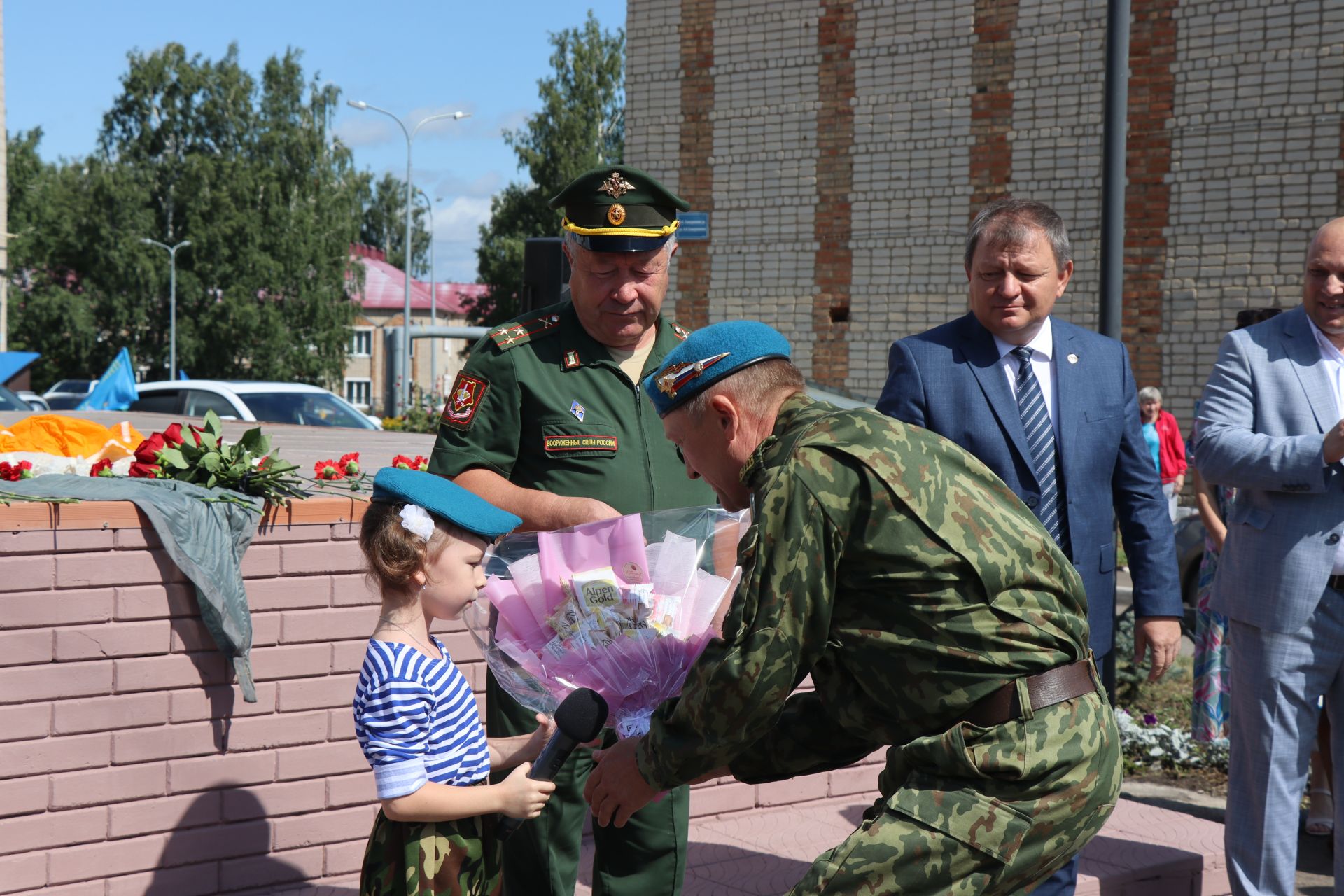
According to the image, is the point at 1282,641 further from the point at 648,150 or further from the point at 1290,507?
the point at 648,150

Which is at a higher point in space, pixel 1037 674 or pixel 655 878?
pixel 1037 674

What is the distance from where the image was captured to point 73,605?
3.73 meters

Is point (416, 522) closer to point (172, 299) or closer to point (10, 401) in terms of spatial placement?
point (10, 401)

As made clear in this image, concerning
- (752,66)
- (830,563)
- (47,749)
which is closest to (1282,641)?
(830,563)

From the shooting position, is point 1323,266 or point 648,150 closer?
point 1323,266

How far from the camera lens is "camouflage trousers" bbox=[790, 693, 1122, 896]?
7.07ft

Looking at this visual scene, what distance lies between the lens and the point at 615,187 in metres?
3.48

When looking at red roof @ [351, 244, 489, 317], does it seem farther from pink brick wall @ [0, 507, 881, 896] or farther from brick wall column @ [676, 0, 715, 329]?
pink brick wall @ [0, 507, 881, 896]

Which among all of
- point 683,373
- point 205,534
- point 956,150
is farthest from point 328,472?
point 956,150

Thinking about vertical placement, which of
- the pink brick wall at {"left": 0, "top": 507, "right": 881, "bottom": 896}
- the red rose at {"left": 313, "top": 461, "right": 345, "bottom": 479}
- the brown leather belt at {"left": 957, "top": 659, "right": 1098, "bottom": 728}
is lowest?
the pink brick wall at {"left": 0, "top": 507, "right": 881, "bottom": 896}

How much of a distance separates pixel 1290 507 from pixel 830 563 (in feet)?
7.82

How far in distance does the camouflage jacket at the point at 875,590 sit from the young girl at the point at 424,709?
63cm

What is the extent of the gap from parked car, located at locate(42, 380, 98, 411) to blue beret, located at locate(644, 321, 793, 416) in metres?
38.0

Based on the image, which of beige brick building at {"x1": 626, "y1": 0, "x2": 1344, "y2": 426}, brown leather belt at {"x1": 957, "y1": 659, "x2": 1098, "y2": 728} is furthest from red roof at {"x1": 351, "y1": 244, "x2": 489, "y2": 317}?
brown leather belt at {"x1": 957, "y1": 659, "x2": 1098, "y2": 728}
